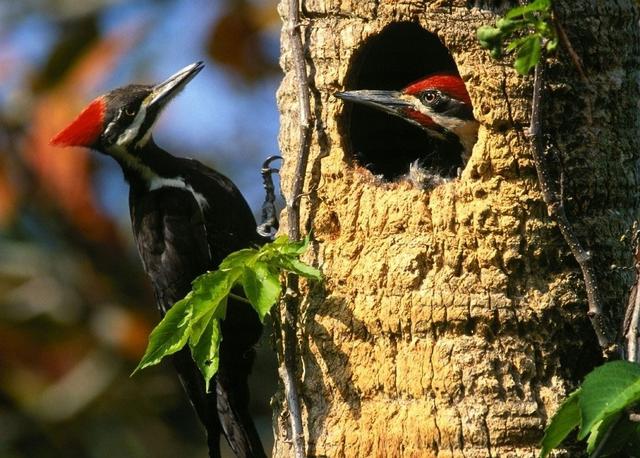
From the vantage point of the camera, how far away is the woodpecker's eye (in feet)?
14.2

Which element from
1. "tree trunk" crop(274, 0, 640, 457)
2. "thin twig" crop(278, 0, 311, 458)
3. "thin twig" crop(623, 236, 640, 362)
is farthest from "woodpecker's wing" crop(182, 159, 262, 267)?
"thin twig" crop(623, 236, 640, 362)

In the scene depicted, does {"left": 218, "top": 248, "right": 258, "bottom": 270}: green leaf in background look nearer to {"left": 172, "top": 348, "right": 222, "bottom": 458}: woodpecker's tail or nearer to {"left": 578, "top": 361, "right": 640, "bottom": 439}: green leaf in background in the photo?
{"left": 578, "top": 361, "right": 640, "bottom": 439}: green leaf in background

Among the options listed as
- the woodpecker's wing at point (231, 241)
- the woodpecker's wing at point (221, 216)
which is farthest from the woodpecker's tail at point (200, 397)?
the woodpecker's wing at point (221, 216)

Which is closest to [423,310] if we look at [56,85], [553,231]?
[553,231]

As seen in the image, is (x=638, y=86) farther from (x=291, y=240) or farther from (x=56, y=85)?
(x=56, y=85)

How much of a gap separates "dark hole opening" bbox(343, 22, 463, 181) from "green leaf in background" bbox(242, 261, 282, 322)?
3.45 ft

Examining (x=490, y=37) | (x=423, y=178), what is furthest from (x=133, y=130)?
(x=490, y=37)

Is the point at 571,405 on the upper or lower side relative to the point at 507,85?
lower

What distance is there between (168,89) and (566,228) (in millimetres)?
2355

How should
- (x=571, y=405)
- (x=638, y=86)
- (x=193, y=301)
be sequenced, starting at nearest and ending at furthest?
(x=571, y=405) < (x=193, y=301) < (x=638, y=86)

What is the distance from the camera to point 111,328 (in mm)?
7340

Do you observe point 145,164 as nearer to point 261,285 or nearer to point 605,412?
point 261,285

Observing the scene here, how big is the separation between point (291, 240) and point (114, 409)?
13.5 feet

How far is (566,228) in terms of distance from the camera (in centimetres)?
359
